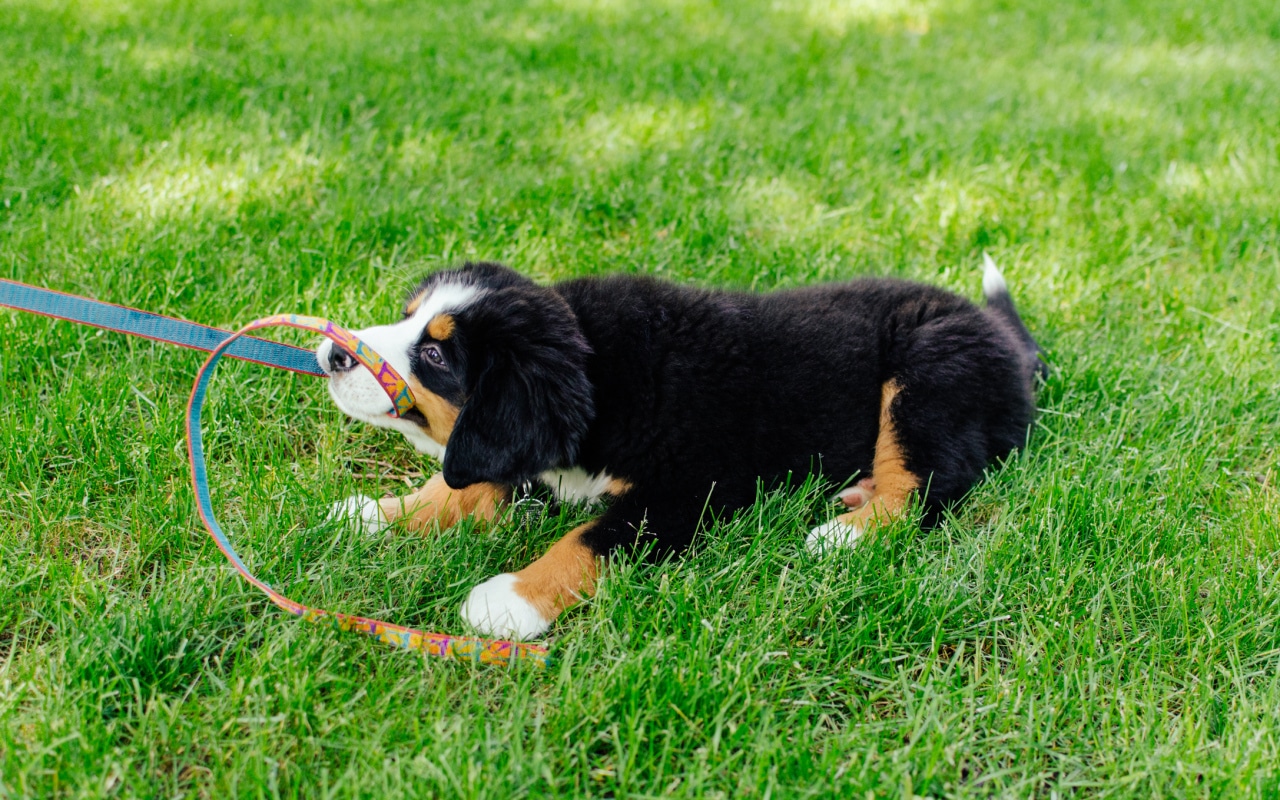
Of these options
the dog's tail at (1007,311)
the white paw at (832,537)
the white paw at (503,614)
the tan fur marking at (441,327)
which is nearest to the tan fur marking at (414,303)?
the tan fur marking at (441,327)

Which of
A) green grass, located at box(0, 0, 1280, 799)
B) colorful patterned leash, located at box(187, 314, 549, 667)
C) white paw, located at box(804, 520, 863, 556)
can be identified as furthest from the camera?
white paw, located at box(804, 520, 863, 556)

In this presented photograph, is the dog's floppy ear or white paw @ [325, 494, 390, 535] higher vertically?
the dog's floppy ear

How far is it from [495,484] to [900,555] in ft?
3.17

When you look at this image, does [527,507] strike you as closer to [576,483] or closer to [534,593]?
[576,483]

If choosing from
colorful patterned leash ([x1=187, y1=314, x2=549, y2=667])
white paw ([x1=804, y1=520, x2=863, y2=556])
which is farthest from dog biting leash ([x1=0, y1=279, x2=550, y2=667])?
white paw ([x1=804, y1=520, x2=863, y2=556])

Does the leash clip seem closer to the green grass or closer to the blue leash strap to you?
the green grass

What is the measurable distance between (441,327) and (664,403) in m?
0.55

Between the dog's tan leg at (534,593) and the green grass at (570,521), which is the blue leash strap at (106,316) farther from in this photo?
the dog's tan leg at (534,593)

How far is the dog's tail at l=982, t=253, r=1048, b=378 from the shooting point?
119 inches

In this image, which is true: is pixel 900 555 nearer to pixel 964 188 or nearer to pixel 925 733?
pixel 925 733

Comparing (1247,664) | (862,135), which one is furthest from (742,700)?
(862,135)

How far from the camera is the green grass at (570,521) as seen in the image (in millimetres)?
1737

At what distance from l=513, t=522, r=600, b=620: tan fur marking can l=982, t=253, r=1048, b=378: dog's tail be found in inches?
60.9

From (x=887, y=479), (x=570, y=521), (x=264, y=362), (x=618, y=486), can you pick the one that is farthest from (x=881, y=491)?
(x=264, y=362)
